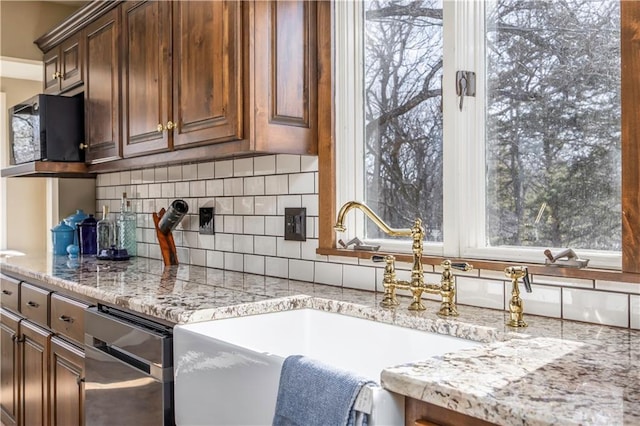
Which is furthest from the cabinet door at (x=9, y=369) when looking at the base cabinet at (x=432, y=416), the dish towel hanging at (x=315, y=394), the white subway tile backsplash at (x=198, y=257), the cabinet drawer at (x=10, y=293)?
the base cabinet at (x=432, y=416)

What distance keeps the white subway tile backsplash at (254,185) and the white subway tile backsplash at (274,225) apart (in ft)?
0.39

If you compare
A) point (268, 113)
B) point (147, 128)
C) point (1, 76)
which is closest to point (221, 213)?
point (147, 128)

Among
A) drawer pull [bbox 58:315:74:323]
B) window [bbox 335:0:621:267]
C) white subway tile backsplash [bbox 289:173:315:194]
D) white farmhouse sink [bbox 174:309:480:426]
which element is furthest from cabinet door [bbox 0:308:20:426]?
window [bbox 335:0:621:267]

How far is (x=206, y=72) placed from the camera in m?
2.09

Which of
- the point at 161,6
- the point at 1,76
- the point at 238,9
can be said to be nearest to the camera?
the point at 238,9

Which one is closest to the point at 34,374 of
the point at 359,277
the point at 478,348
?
the point at 359,277

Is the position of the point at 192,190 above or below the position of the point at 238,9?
below

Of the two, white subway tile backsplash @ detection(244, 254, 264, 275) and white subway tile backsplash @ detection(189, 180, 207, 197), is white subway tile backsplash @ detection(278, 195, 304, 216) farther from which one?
white subway tile backsplash @ detection(189, 180, 207, 197)

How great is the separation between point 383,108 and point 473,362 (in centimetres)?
118

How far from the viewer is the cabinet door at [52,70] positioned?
3418 millimetres

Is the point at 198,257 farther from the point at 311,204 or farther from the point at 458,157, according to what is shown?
the point at 458,157

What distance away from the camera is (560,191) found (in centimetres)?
153

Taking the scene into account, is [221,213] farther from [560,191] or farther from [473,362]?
→ [473,362]

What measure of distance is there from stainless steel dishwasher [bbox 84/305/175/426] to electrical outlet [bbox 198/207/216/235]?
810 mm
